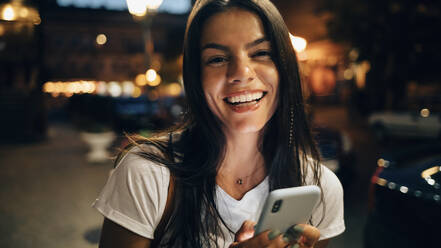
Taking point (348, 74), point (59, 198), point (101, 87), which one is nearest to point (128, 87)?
point (101, 87)

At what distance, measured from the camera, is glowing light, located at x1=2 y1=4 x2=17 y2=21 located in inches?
494

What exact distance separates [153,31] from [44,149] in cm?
3637

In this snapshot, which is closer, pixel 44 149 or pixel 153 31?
pixel 44 149

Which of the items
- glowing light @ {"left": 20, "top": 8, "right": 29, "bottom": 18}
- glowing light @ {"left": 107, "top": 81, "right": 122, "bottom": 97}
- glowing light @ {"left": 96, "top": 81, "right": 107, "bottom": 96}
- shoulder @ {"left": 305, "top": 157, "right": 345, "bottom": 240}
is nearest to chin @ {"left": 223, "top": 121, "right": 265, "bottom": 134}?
shoulder @ {"left": 305, "top": 157, "right": 345, "bottom": 240}

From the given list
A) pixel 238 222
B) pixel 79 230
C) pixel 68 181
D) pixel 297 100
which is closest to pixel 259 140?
pixel 297 100

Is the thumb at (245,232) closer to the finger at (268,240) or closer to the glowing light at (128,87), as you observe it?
the finger at (268,240)

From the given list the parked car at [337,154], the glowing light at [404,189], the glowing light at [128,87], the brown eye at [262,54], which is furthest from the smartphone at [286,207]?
the glowing light at [128,87]

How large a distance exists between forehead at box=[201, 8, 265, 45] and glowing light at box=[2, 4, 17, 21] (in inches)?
543

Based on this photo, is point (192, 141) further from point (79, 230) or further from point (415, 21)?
point (415, 21)

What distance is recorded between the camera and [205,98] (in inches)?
59.1

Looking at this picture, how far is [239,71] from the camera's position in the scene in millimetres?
1377

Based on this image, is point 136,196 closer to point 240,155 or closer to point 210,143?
point 210,143

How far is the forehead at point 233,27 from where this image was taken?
55.1 inches

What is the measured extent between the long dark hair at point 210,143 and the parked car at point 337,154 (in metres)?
4.51
